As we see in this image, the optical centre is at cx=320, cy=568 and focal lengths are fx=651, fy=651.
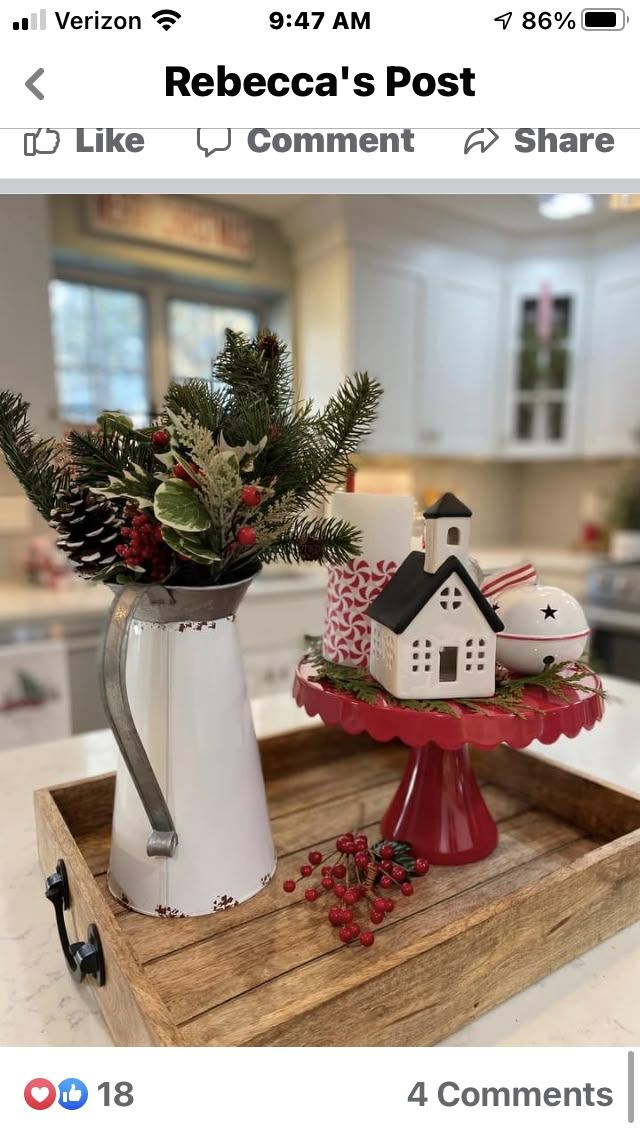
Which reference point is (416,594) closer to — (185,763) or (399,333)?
(185,763)

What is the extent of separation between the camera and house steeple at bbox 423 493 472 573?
55cm

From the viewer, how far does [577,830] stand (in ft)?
Answer: 2.28

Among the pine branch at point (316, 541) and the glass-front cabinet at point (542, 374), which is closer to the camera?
the pine branch at point (316, 541)

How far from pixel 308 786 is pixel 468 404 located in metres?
2.50

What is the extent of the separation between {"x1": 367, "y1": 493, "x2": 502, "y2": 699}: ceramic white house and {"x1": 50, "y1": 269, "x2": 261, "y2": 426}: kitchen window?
2088 millimetres

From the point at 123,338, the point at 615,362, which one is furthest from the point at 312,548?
the point at 615,362

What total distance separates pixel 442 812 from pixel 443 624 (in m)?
0.20

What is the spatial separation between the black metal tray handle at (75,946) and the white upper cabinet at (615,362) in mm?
2784

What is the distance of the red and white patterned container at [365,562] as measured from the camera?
64cm
